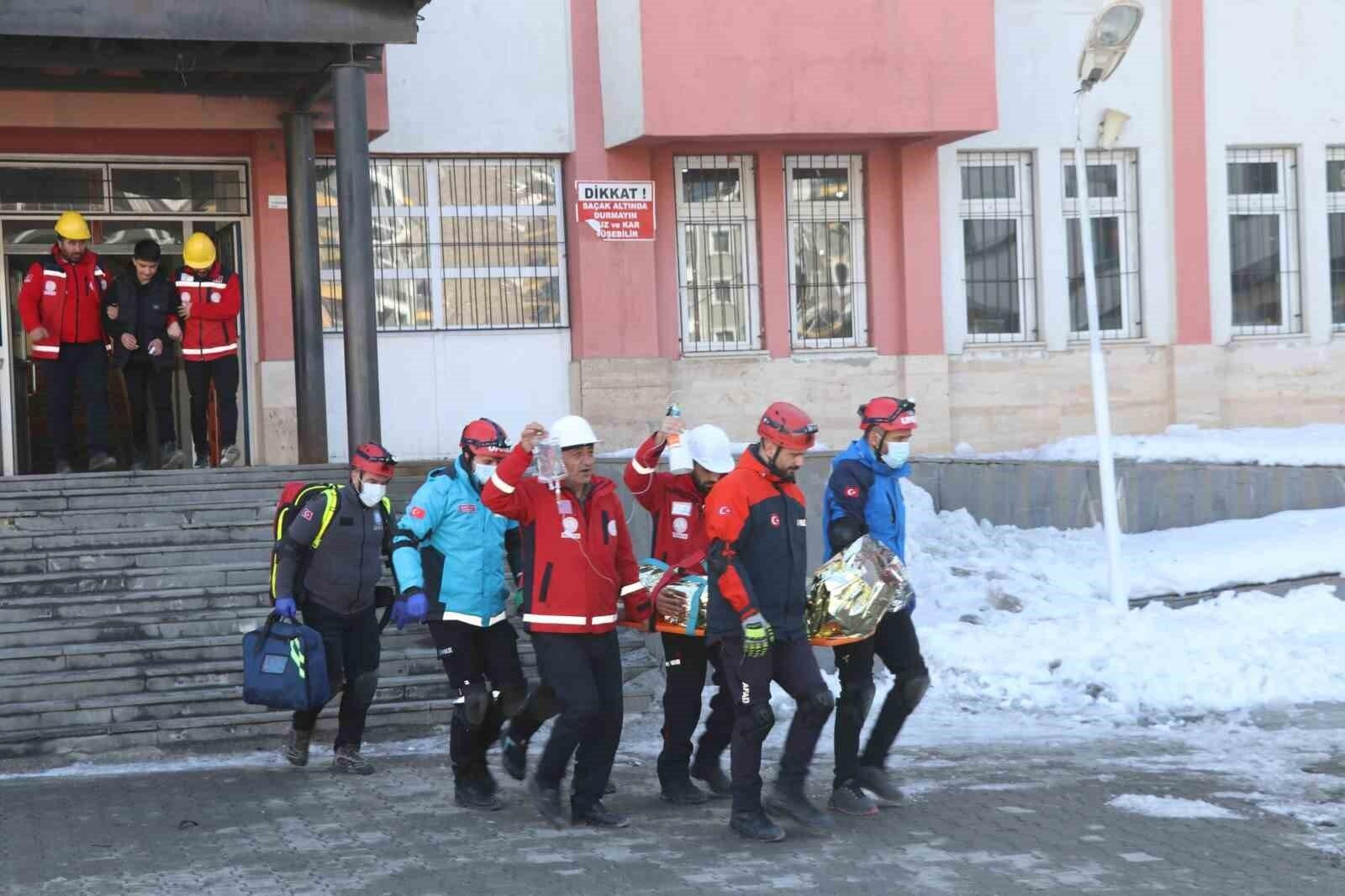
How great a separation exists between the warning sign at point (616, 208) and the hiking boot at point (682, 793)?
9442 mm


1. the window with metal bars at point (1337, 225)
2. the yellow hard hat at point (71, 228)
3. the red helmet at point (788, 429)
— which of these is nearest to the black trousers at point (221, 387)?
the yellow hard hat at point (71, 228)

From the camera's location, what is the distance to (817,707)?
25.8 ft

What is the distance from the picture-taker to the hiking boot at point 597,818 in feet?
26.4

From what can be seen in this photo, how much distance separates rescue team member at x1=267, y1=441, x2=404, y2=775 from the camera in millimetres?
9484

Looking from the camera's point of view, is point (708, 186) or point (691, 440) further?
point (708, 186)

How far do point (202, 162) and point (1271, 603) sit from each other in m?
10.1

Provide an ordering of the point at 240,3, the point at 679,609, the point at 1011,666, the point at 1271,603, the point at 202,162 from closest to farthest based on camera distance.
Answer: the point at 679,609
the point at 1011,666
the point at 1271,603
the point at 240,3
the point at 202,162

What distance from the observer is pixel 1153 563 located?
1395 cm

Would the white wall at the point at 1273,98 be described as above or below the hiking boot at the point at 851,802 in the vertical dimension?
above

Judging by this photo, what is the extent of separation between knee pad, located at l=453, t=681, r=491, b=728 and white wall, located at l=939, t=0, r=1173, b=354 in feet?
34.2

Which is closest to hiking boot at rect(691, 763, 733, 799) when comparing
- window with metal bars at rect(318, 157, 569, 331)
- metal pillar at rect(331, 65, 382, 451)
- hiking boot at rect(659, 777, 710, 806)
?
hiking boot at rect(659, 777, 710, 806)

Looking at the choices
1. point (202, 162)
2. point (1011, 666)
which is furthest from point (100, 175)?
point (1011, 666)

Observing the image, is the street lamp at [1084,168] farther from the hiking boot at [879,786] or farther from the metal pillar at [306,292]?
the metal pillar at [306,292]

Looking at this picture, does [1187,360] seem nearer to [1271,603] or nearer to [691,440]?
[1271,603]
